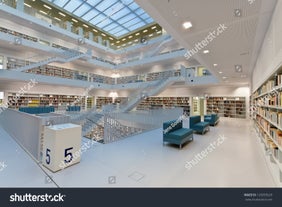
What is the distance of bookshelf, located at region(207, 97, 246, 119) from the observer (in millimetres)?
12789

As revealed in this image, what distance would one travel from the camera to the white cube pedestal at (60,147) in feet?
9.85

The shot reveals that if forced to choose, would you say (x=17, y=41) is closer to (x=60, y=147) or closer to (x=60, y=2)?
(x=60, y=2)

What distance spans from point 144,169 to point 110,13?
1694cm

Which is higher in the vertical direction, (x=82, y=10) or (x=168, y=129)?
(x=82, y=10)

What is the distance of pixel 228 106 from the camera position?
44.0 ft

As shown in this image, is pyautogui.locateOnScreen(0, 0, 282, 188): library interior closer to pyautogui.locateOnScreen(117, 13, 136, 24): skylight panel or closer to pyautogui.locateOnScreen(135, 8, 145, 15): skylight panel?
pyautogui.locateOnScreen(135, 8, 145, 15): skylight panel

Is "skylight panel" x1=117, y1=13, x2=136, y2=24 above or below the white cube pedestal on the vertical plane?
above

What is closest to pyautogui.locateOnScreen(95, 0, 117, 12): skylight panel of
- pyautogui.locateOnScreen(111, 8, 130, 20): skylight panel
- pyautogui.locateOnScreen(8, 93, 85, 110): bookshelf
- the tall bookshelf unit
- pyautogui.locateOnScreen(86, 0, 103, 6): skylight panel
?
pyautogui.locateOnScreen(86, 0, 103, 6): skylight panel

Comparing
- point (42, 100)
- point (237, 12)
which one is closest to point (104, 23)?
point (42, 100)

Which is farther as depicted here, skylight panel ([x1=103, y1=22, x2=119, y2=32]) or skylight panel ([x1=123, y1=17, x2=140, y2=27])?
skylight panel ([x1=103, y1=22, x2=119, y2=32])

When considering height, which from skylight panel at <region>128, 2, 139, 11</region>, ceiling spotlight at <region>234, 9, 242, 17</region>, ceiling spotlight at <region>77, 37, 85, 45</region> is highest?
skylight panel at <region>128, 2, 139, 11</region>

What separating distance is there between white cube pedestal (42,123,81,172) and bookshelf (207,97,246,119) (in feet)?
45.1
